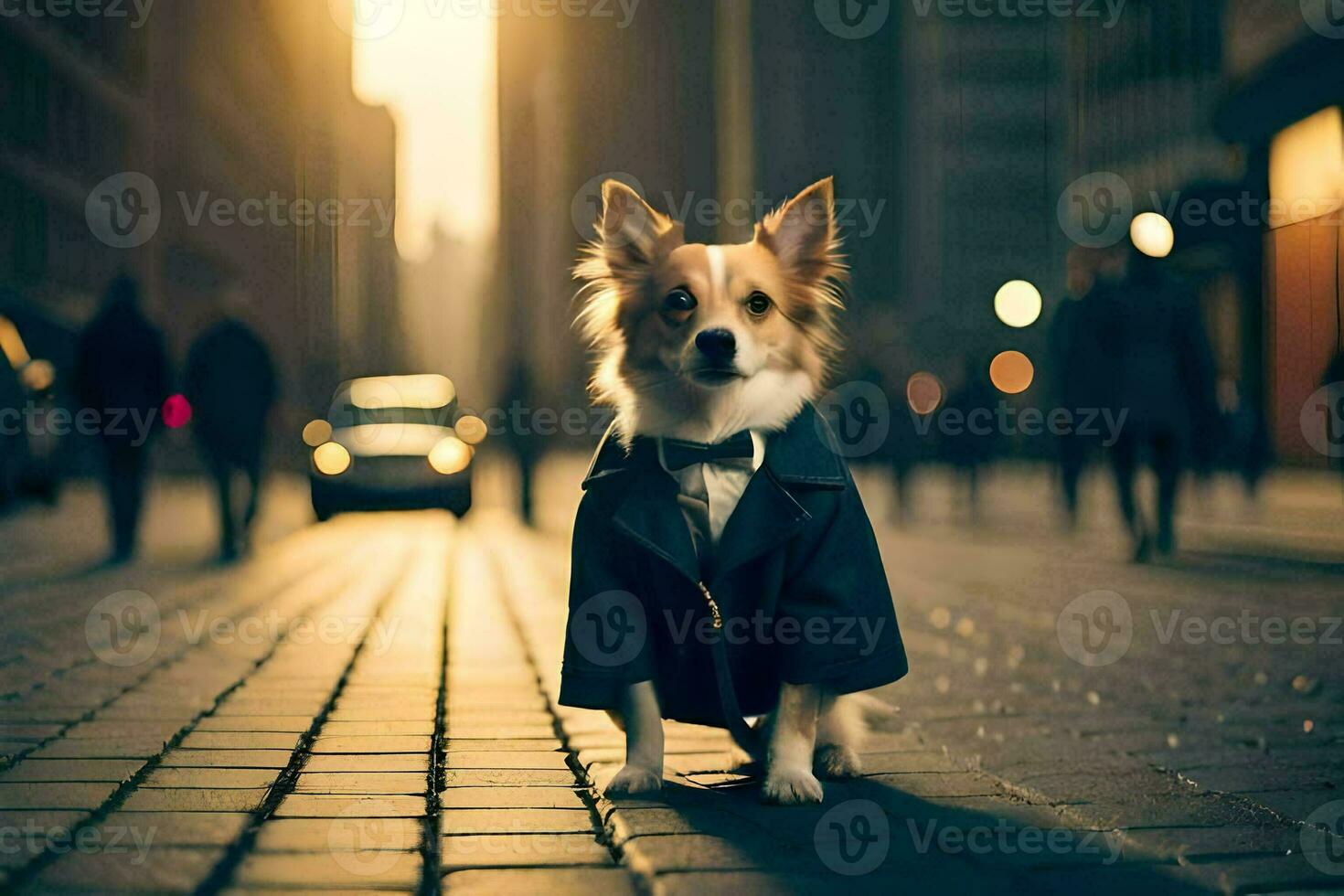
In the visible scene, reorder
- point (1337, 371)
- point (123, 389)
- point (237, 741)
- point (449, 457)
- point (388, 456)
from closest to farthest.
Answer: point (237, 741), point (123, 389), point (1337, 371), point (388, 456), point (449, 457)

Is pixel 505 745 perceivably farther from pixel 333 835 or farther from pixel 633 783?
pixel 333 835

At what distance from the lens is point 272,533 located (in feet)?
49.9

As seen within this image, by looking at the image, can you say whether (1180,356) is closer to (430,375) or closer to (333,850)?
(333,850)

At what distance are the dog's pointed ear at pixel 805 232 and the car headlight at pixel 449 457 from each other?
14081 mm

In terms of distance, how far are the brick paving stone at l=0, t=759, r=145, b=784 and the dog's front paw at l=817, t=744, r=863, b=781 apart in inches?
72.8

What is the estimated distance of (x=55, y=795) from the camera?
370cm

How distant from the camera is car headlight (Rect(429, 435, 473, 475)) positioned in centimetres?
1808

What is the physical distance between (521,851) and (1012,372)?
196 feet

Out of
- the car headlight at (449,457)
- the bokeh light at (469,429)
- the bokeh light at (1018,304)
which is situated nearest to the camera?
the car headlight at (449,457)

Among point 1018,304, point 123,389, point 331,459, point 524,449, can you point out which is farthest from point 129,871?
point 1018,304

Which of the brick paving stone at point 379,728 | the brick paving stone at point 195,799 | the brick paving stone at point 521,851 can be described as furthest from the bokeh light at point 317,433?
the brick paving stone at point 521,851

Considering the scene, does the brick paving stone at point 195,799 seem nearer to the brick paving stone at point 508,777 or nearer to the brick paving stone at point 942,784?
the brick paving stone at point 508,777

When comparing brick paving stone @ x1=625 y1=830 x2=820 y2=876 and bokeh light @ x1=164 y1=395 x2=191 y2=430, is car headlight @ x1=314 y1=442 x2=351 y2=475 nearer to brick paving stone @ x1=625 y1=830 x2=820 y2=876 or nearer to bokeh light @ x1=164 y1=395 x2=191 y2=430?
bokeh light @ x1=164 y1=395 x2=191 y2=430

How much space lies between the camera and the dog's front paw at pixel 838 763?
4.09m
